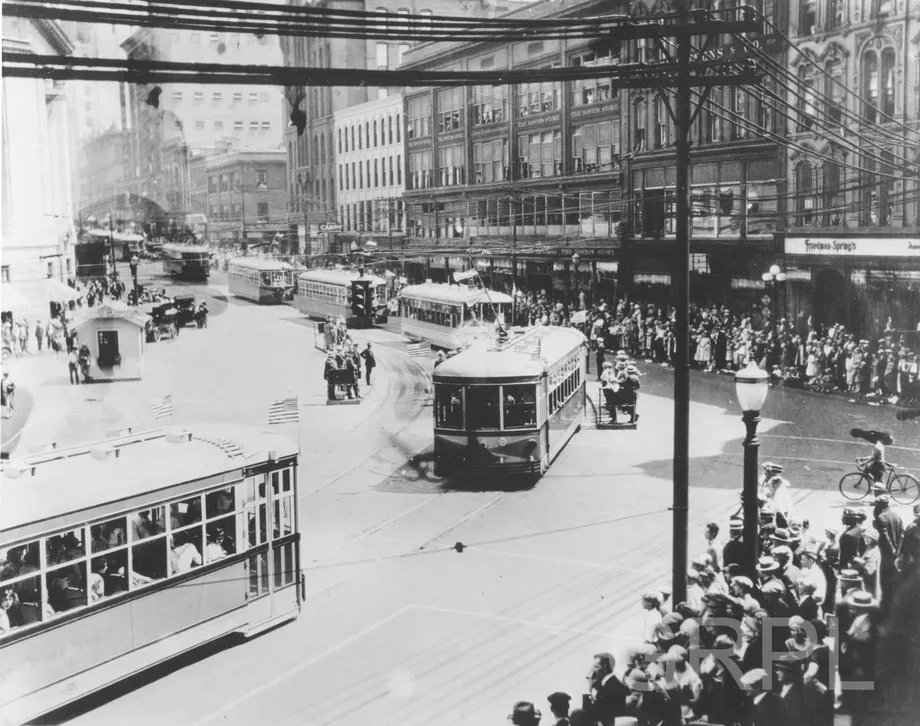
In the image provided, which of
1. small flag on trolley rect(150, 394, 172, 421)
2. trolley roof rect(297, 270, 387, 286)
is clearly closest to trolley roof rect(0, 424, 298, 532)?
small flag on trolley rect(150, 394, 172, 421)

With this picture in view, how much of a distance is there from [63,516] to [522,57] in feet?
19.6

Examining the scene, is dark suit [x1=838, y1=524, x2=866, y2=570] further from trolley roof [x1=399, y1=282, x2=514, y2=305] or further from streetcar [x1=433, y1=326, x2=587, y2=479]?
trolley roof [x1=399, y1=282, x2=514, y2=305]

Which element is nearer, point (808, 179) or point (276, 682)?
point (276, 682)

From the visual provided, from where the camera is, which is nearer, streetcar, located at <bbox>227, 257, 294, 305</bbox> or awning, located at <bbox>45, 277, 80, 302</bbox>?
awning, located at <bbox>45, 277, 80, 302</bbox>

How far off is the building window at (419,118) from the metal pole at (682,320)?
3236 millimetres

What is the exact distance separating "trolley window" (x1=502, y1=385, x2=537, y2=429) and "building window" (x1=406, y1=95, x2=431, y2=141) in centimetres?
340

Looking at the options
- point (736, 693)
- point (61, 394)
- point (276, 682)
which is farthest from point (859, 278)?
point (61, 394)

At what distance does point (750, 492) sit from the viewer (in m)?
7.59

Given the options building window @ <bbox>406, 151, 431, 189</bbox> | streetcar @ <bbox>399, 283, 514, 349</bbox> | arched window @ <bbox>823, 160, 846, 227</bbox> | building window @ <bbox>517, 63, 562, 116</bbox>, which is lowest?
streetcar @ <bbox>399, 283, 514, 349</bbox>

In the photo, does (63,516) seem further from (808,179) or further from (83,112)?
(808,179)

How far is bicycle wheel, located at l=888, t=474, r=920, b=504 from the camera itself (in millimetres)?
9445

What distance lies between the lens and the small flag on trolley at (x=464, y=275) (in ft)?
37.6

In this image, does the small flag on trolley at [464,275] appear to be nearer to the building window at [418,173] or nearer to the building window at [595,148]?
the building window at [418,173]

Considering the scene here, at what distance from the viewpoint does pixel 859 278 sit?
10.6m
